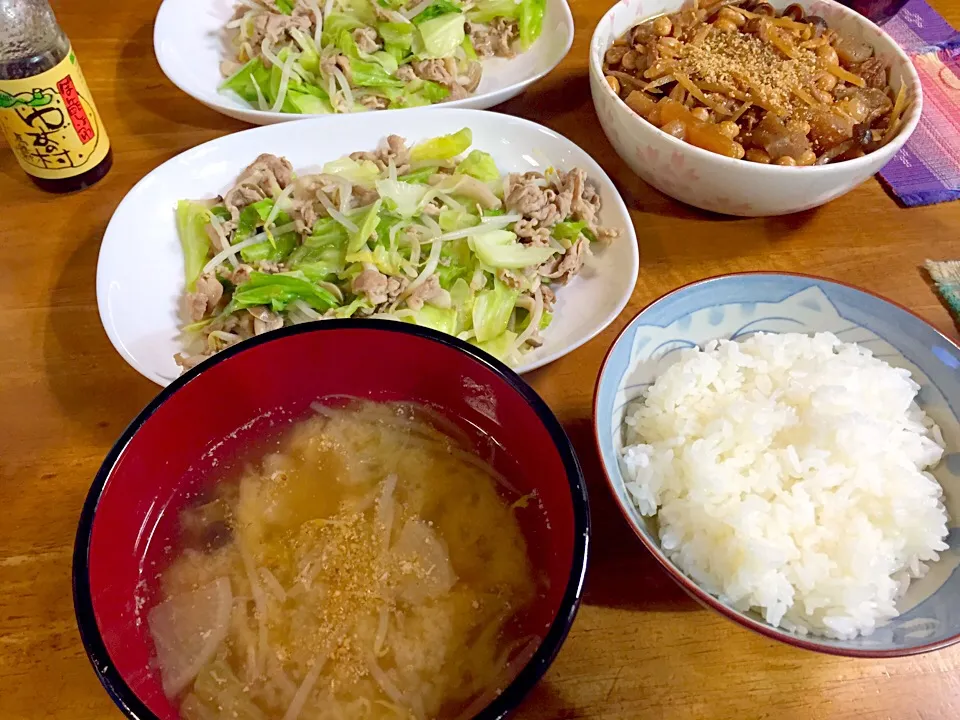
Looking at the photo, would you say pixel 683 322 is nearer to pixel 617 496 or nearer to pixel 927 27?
pixel 617 496

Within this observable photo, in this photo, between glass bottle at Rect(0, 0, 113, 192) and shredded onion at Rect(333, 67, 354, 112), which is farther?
shredded onion at Rect(333, 67, 354, 112)

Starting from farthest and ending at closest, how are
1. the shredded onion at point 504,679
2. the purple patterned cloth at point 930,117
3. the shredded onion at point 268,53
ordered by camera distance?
the shredded onion at point 268,53 < the purple patterned cloth at point 930,117 < the shredded onion at point 504,679

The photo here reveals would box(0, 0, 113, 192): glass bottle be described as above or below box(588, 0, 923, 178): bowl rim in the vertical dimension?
below

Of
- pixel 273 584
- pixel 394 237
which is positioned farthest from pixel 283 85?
pixel 273 584

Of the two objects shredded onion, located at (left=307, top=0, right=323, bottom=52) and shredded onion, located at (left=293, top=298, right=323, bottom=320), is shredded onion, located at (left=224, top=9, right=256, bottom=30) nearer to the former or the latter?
shredded onion, located at (left=307, top=0, right=323, bottom=52)

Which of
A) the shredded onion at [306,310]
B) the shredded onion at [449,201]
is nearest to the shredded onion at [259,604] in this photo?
the shredded onion at [306,310]

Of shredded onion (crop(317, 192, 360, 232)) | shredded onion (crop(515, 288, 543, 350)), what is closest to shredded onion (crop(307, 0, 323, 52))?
shredded onion (crop(317, 192, 360, 232))

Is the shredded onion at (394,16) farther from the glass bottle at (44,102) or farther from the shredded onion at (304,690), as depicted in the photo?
the shredded onion at (304,690)
